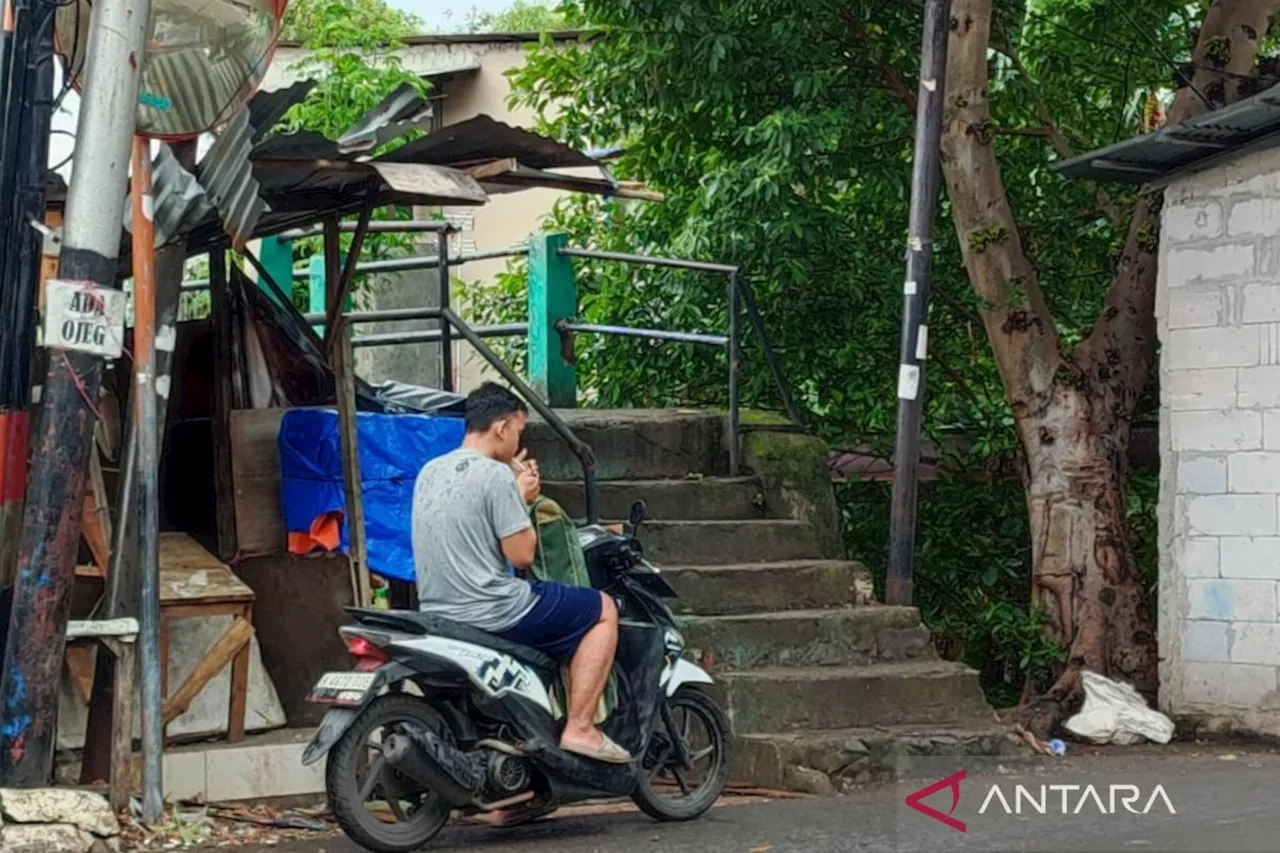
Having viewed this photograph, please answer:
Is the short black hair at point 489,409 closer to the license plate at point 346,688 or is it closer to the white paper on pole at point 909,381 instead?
the license plate at point 346,688

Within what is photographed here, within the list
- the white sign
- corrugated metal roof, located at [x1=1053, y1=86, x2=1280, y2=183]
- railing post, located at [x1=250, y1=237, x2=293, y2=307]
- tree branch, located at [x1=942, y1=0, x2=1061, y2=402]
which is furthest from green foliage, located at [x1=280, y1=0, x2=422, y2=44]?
the white sign

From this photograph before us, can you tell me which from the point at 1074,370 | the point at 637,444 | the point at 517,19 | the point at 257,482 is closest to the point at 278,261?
the point at 637,444

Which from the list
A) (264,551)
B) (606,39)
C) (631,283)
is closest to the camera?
(264,551)

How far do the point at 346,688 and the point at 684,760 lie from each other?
1.61 metres

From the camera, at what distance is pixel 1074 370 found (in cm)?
1102

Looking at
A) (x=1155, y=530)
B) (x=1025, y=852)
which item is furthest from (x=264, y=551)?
(x=1155, y=530)

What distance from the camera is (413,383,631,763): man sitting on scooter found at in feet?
22.9

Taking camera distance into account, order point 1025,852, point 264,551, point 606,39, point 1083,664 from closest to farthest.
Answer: point 1025,852 < point 264,551 < point 1083,664 < point 606,39

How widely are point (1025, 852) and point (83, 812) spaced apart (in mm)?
3414

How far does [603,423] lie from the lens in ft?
35.6

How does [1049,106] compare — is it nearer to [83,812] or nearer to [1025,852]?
[1025,852]

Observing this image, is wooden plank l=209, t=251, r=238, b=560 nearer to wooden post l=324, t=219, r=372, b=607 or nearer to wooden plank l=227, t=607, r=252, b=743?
wooden post l=324, t=219, r=372, b=607

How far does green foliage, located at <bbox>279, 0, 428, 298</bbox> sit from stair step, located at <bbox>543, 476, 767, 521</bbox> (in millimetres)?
4678

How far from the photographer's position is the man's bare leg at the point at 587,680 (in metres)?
7.09
